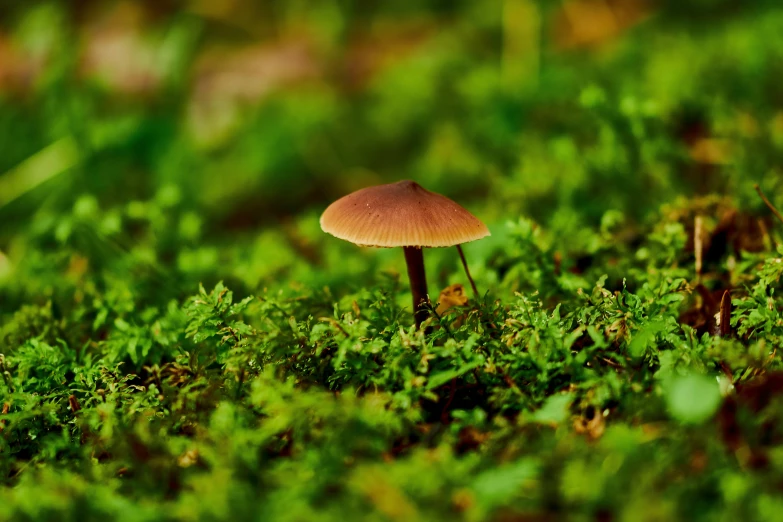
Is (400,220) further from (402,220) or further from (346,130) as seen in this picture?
(346,130)

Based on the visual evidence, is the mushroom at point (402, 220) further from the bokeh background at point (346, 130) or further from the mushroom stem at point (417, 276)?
the bokeh background at point (346, 130)

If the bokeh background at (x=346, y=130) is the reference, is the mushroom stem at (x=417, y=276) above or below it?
below

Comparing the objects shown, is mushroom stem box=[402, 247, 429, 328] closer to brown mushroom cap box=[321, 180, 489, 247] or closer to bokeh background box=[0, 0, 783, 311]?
brown mushroom cap box=[321, 180, 489, 247]

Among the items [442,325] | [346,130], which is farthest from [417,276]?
[346,130]

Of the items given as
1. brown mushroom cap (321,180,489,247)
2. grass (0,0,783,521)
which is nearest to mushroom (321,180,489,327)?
brown mushroom cap (321,180,489,247)

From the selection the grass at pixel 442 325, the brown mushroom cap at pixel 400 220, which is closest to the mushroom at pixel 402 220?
the brown mushroom cap at pixel 400 220

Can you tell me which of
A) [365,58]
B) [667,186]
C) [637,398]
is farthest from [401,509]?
[365,58]

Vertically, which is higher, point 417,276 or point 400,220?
point 400,220
